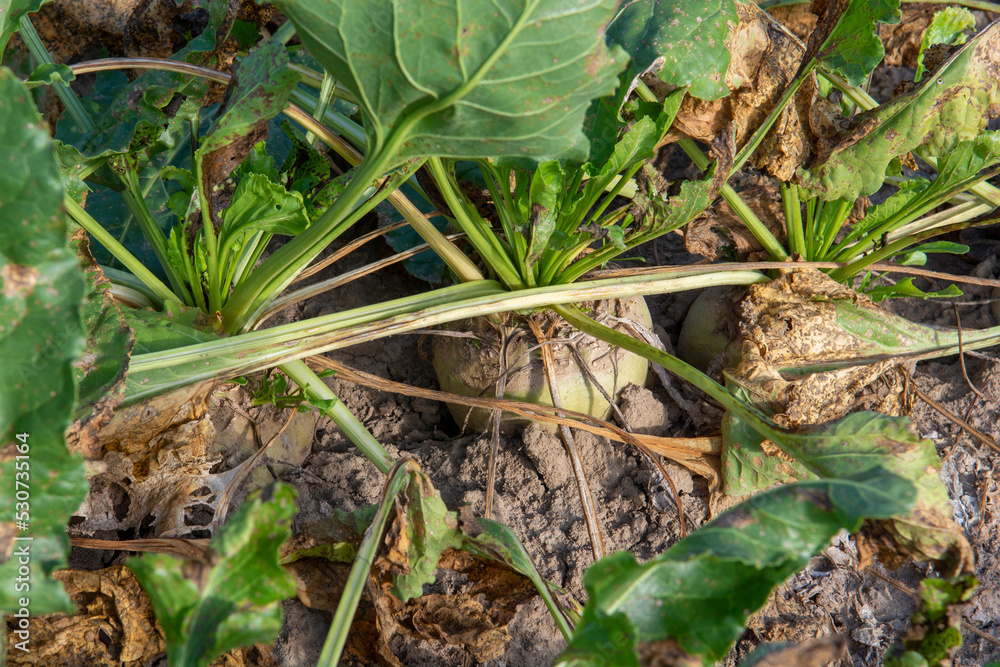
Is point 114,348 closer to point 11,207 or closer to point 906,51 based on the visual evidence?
point 11,207

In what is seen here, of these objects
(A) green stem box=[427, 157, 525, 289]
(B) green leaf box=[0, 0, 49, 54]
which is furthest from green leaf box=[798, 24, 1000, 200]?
(B) green leaf box=[0, 0, 49, 54]

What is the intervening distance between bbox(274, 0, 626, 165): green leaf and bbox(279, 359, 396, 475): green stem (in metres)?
0.58

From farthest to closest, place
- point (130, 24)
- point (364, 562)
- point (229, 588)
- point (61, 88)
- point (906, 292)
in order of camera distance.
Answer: point (130, 24) → point (906, 292) → point (61, 88) → point (364, 562) → point (229, 588)

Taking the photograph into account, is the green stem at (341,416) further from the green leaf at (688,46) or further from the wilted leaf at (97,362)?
the green leaf at (688,46)

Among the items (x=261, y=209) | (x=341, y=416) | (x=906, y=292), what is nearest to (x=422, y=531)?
(x=341, y=416)

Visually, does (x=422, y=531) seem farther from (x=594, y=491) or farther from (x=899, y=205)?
(x=899, y=205)

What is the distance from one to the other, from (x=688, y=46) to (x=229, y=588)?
1.18m

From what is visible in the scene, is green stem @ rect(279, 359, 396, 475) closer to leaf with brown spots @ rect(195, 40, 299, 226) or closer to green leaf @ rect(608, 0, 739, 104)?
leaf with brown spots @ rect(195, 40, 299, 226)

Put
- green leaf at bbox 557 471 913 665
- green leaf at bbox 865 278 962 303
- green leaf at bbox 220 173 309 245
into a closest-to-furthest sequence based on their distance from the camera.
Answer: green leaf at bbox 557 471 913 665 < green leaf at bbox 220 173 309 245 < green leaf at bbox 865 278 962 303

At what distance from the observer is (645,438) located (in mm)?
1420

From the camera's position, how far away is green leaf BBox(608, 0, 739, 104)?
1174 mm

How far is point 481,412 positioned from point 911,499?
0.94 m

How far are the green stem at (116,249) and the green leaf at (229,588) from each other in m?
0.70

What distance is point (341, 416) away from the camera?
126 cm
